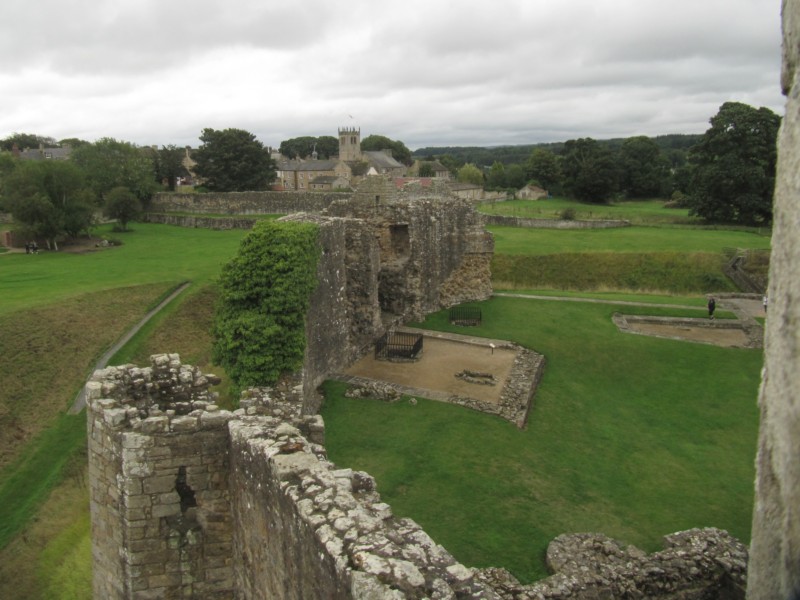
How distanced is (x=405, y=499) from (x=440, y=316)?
1290cm

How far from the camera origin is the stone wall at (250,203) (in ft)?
174

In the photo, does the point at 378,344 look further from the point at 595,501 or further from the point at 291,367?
the point at 595,501

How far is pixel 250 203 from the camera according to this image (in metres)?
54.3

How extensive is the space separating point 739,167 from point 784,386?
163 ft

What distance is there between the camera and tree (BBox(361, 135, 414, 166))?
134 metres

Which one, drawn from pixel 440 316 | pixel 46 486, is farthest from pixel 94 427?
pixel 440 316

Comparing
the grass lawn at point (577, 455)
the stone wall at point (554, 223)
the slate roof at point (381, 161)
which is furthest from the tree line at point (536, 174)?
the grass lawn at point (577, 455)

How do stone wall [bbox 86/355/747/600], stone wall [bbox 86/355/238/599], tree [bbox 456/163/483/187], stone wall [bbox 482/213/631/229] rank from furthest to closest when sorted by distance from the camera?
tree [bbox 456/163/483/187] < stone wall [bbox 482/213/631/229] < stone wall [bbox 86/355/238/599] < stone wall [bbox 86/355/747/600]

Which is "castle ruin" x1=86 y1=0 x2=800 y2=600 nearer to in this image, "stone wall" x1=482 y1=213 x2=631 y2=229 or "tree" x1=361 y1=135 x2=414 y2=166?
"stone wall" x1=482 y1=213 x2=631 y2=229

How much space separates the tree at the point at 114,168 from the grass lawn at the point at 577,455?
45.6 m

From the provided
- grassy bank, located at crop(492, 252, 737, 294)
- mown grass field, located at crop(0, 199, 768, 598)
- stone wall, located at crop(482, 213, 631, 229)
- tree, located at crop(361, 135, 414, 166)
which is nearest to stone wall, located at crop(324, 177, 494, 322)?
mown grass field, located at crop(0, 199, 768, 598)

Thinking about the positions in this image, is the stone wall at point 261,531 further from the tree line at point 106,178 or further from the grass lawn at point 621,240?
the tree line at point 106,178

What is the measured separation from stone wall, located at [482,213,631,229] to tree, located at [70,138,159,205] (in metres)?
30.6

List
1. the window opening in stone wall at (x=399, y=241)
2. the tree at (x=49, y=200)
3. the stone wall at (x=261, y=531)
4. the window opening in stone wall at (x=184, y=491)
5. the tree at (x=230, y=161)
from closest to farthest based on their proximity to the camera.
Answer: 1. the stone wall at (x=261, y=531)
2. the window opening in stone wall at (x=184, y=491)
3. the window opening in stone wall at (x=399, y=241)
4. the tree at (x=49, y=200)
5. the tree at (x=230, y=161)
